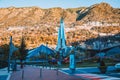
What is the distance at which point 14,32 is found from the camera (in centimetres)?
14762

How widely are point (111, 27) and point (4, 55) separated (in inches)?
4112

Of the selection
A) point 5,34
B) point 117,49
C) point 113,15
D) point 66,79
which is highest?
point 113,15

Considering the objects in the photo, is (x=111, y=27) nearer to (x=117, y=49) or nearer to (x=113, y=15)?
(x=113, y=15)

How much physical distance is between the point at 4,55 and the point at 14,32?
102 meters

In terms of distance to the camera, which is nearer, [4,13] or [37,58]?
[37,58]

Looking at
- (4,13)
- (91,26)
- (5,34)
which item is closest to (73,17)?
(91,26)

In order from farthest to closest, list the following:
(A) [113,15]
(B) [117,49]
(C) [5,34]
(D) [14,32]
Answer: (A) [113,15], (D) [14,32], (C) [5,34], (B) [117,49]

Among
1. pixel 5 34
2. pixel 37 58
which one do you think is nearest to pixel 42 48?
pixel 37 58

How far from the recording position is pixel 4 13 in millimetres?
189500

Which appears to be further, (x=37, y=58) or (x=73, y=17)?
(x=73, y=17)

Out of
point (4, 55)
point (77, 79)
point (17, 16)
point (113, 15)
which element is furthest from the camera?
point (17, 16)

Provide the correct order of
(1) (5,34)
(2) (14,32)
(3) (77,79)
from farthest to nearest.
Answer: (2) (14,32)
(1) (5,34)
(3) (77,79)

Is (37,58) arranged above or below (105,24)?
below

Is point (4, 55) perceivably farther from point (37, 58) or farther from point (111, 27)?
point (111, 27)
